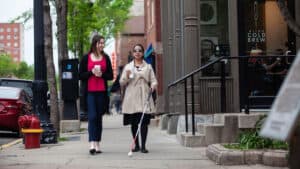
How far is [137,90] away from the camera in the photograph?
32.0 ft

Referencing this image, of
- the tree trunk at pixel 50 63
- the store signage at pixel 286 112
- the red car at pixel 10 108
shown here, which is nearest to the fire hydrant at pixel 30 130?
the tree trunk at pixel 50 63

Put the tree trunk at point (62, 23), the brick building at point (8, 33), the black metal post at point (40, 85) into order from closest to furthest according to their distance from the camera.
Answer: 1. the black metal post at point (40, 85)
2. the tree trunk at point (62, 23)
3. the brick building at point (8, 33)

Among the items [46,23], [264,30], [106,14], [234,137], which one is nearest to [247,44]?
[264,30]

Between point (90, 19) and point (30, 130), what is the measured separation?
70.6ft

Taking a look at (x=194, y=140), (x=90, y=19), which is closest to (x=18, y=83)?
(x=194, y=140)

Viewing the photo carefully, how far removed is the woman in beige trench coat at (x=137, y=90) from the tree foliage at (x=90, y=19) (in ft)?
51.2

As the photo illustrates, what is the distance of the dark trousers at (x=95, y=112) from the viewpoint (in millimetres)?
9453

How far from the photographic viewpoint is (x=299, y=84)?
10.5ft

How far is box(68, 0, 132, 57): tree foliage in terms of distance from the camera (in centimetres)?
3139

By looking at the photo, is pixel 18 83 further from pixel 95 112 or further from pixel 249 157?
pixel 249 157

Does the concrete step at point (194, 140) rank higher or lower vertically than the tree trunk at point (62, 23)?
lower

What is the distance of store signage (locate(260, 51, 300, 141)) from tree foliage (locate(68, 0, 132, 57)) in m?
22.2

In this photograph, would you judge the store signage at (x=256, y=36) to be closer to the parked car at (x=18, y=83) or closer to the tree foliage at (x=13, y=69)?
the parked car at (x=18, y=83)

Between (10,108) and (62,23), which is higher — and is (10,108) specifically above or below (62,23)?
below
